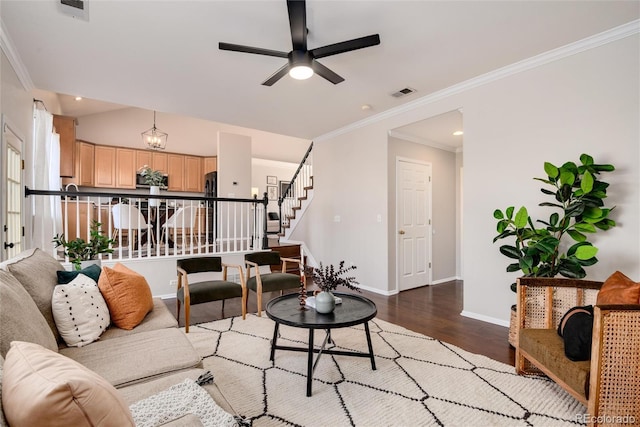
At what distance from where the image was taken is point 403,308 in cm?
404

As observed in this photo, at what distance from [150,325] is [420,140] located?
4608 millimetres

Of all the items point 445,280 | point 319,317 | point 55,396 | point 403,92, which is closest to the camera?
point 55,396

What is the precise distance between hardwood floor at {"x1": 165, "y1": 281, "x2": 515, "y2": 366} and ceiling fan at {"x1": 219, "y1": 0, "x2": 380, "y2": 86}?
107 inches

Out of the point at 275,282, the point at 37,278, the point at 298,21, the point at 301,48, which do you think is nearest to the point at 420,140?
the point at 301,48

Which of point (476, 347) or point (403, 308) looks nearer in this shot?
point (476, 347)

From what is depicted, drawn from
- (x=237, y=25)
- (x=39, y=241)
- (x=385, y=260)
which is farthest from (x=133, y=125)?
(x=385, y=260)

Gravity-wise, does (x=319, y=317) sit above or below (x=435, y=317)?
above

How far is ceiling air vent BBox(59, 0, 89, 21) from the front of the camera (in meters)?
2.32

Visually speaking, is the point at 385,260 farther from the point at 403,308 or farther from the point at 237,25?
the point at 237,25

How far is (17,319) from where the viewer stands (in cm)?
125

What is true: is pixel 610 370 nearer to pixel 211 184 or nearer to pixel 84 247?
pixel 84 247

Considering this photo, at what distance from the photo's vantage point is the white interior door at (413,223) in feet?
16.1

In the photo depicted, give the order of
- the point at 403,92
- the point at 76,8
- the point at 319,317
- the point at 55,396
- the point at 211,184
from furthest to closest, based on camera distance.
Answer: the point at 211,184, the point at 403,92, the point at 76,8, the point at 319,317, the point at 55,396

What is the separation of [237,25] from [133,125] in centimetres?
669
